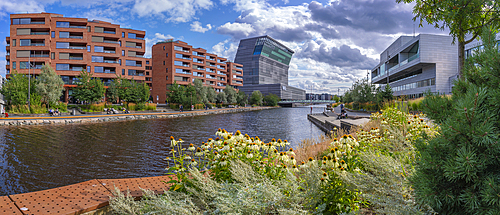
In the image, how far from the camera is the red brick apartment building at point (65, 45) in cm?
5334

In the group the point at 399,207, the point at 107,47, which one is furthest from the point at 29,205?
the point at 107,47

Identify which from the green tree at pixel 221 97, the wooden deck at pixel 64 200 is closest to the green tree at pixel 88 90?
the green tree at pixel 221 97

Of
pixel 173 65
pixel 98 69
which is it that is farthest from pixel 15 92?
pixel 173 65

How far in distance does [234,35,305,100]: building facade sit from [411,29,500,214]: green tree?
456 feet

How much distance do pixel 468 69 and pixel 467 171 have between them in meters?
1.11

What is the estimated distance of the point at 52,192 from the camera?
14.5 feet

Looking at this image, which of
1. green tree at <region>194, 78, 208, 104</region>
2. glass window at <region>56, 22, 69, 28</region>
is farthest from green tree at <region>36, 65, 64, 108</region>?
green tree at <region>194, 78, 208, 104</region>

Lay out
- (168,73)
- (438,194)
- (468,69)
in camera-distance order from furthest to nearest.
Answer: (168,73)
(468,69)
(438,194)

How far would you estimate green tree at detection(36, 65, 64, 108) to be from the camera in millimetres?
35353

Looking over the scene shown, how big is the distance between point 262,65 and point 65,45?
10674 cm

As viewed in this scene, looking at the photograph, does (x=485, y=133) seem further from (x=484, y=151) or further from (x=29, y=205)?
(x=29, y=205)

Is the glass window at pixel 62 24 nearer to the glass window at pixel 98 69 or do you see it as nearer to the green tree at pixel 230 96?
the glass window at pixel 98 69

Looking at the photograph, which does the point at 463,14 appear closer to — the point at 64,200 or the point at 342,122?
the point at 64,200

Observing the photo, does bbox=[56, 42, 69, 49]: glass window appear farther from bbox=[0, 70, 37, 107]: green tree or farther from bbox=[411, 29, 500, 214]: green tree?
bbox=[411, 29, 500, 214]: green tree
